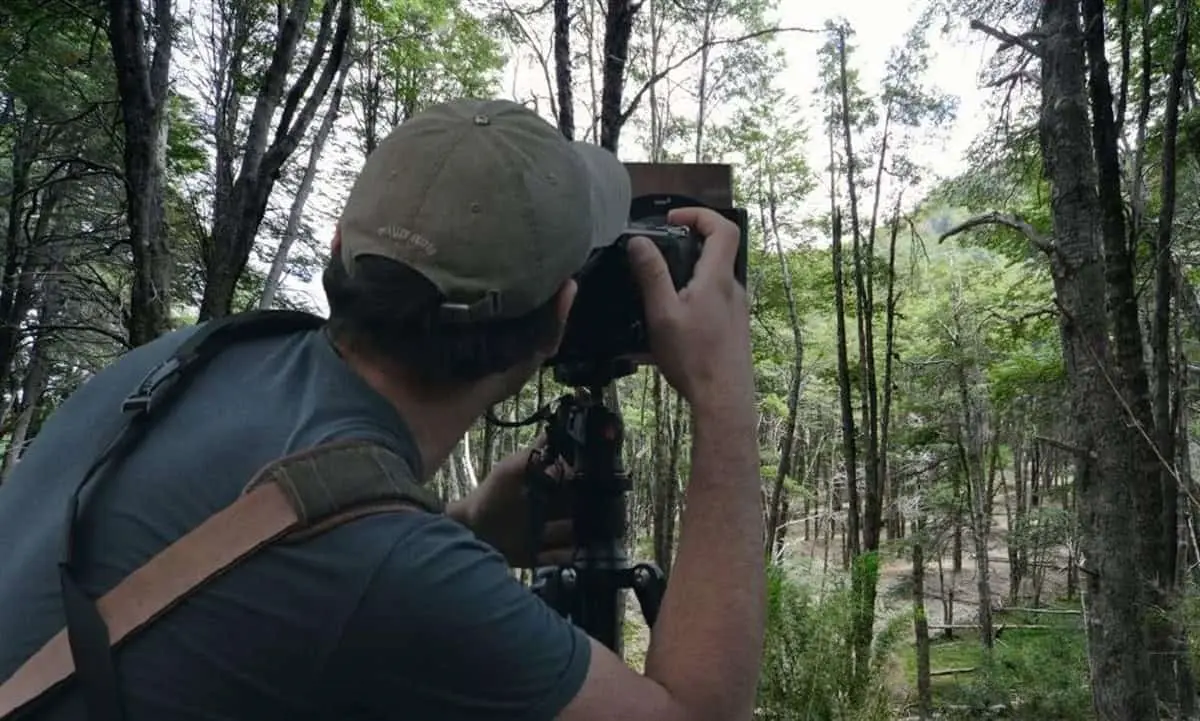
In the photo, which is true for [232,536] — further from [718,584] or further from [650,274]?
[650,274]

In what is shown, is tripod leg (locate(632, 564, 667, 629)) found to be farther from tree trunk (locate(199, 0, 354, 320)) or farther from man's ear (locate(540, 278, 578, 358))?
tree trunk (locate(199, 0, 354, 320))

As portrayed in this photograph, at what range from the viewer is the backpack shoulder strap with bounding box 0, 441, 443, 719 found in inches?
21.2

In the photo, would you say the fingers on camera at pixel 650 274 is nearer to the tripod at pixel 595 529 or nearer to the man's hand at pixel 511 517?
the tripod at pixel 595 529

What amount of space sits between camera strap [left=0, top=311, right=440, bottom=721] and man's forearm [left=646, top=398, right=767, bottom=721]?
266mm

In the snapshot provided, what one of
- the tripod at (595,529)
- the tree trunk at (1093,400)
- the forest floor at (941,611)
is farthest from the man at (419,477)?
the tree trunk at (1093,400)

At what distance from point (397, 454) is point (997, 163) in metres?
7.44

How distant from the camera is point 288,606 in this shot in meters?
0.54

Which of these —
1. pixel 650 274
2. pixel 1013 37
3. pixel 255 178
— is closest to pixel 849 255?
pixel 1013 37

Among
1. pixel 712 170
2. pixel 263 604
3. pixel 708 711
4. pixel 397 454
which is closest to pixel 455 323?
pixel 397 454

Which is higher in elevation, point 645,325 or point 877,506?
point 645,325

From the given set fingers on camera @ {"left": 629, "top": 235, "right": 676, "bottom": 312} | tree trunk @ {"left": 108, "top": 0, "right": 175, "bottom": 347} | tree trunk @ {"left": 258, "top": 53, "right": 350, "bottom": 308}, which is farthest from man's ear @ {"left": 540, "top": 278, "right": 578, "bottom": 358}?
tree trunk @ {"left": 258, "top": 53, "right": 350, "bottom": 308}

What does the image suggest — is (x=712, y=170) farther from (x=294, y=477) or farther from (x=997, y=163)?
(x=997, y=163)

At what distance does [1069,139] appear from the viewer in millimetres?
4098

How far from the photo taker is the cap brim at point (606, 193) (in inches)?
34.9
